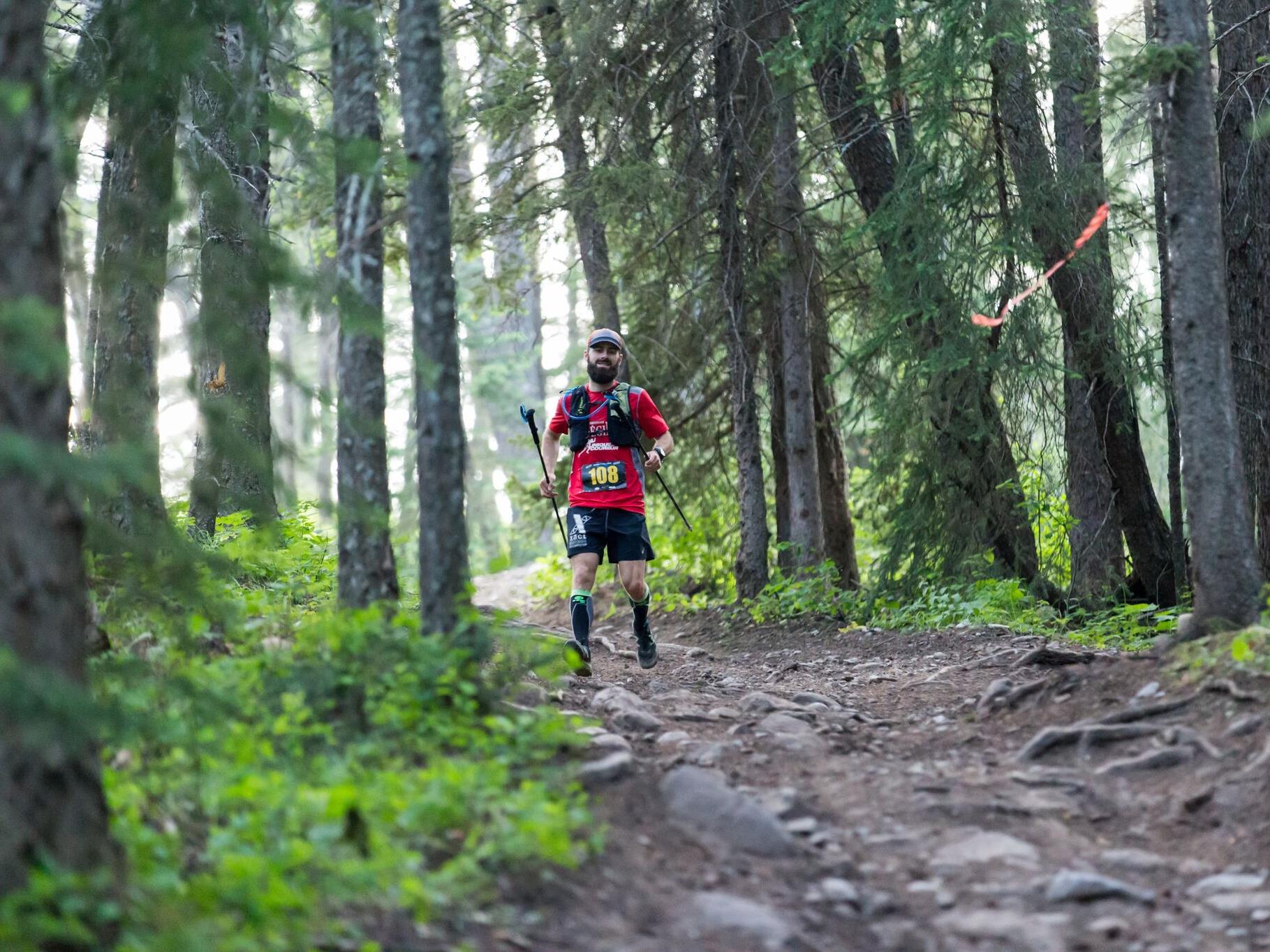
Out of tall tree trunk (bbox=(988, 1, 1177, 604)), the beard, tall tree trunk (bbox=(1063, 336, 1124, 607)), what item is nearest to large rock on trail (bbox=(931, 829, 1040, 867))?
the beard

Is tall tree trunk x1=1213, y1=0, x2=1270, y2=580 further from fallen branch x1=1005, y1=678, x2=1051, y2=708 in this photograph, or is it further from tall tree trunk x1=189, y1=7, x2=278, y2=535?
tall tree trunk x1=189, y1=7, x2=278, y2=535

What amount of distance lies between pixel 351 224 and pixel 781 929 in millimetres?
3726

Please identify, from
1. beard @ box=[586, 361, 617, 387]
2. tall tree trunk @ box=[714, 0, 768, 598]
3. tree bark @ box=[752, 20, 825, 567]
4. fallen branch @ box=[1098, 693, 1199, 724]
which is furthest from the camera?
tree bark @ box=[752, 20, 825, 567]

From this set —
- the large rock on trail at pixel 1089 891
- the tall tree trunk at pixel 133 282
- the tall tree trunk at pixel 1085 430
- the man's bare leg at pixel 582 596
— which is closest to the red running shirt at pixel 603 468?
the man's bare leg at pixel 582 596

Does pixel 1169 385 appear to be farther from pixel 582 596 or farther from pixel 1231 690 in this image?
pixel 582 596

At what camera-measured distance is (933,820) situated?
539cm

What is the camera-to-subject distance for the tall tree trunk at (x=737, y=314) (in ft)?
40.8

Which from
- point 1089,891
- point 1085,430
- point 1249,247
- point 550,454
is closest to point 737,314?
point 1085,430

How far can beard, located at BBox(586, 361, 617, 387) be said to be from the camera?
8.90 meters

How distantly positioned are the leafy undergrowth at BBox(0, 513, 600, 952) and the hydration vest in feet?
9.96

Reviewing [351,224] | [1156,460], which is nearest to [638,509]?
[351,224]

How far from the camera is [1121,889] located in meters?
4.58

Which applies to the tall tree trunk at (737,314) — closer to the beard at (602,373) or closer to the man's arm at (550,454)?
the beard at (602,373)

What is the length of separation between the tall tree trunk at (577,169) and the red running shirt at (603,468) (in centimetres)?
417
